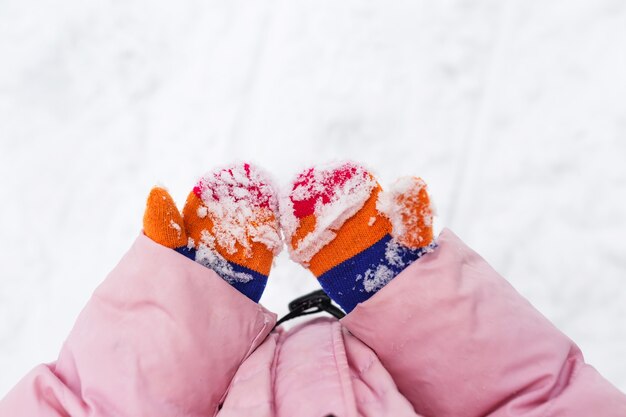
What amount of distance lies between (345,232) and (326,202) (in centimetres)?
6

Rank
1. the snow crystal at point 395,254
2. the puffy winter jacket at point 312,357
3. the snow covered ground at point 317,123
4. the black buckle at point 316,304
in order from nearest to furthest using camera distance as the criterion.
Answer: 1. the puffy winter jacket at point 312,357
2. the snow crystal at point 395,254
3. the black buckle at point 316,304
4. the snow covered ground at point 317,123

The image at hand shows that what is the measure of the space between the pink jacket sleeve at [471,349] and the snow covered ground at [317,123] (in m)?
0.38

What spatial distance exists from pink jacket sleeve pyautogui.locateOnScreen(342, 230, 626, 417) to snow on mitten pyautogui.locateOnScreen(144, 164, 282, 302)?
20 centimetres

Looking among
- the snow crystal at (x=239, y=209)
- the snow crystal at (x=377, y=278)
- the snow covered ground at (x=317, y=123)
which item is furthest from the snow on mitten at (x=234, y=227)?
the snow covered ground at (x=317, y=123)

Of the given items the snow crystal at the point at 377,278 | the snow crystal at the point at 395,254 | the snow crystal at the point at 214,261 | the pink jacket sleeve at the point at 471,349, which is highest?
the snow crystal at the point at 214,261

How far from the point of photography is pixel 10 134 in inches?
50.7

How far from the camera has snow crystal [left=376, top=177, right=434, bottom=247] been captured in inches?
31.0

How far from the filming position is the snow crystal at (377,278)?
0.84 m

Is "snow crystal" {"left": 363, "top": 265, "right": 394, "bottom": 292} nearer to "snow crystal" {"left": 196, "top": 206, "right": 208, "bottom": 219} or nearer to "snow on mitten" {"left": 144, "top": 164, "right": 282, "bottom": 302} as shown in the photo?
"snow on mitten" {"left": 144, "top": 164, "right": 282, "bottom": 302}

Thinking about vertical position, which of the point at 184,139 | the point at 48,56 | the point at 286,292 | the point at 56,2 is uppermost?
the point at 56,2

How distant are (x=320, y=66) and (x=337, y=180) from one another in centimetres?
50

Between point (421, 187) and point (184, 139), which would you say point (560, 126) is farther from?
point (184, 139)

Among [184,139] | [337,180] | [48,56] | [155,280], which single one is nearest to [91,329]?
[155,280]

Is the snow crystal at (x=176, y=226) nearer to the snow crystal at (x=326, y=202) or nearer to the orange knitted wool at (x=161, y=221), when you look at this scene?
the orange knitted wool at (x=161, y=221)
